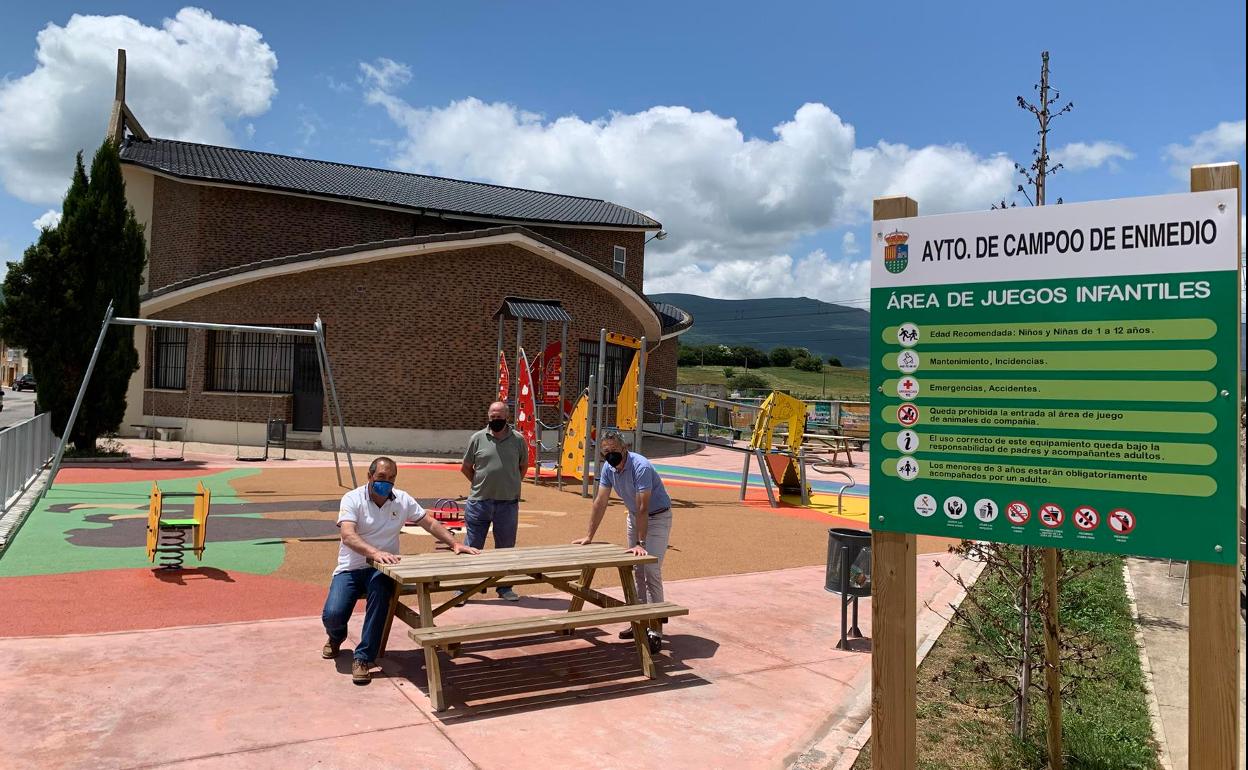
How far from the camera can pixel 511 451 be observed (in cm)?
751

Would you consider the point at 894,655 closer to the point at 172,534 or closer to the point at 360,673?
the point at 360,673

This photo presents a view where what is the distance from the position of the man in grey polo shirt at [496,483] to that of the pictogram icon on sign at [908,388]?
Result: 4184 mm

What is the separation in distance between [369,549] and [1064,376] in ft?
13.7

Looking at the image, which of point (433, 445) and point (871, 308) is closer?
point (871, 308)

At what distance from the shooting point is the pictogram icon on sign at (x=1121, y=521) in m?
3.23

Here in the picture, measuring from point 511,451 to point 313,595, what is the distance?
83.8 inches

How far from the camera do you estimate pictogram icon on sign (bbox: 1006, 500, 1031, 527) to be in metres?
3.44

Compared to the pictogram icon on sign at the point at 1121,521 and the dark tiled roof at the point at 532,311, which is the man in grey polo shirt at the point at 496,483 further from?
the dark tiled roof at the point at 532,311

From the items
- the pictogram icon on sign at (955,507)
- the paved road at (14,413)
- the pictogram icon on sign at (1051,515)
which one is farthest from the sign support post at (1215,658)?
the paved road at (14,413)

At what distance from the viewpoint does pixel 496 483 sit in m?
7.34

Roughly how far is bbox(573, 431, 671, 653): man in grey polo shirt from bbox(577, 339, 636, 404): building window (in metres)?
17.7

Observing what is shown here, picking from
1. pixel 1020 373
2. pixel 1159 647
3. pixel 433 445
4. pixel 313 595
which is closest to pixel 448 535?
pixel 313 595

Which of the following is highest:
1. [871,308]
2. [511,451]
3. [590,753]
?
[871,308]

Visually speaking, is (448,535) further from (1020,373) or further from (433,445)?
(433,445)
